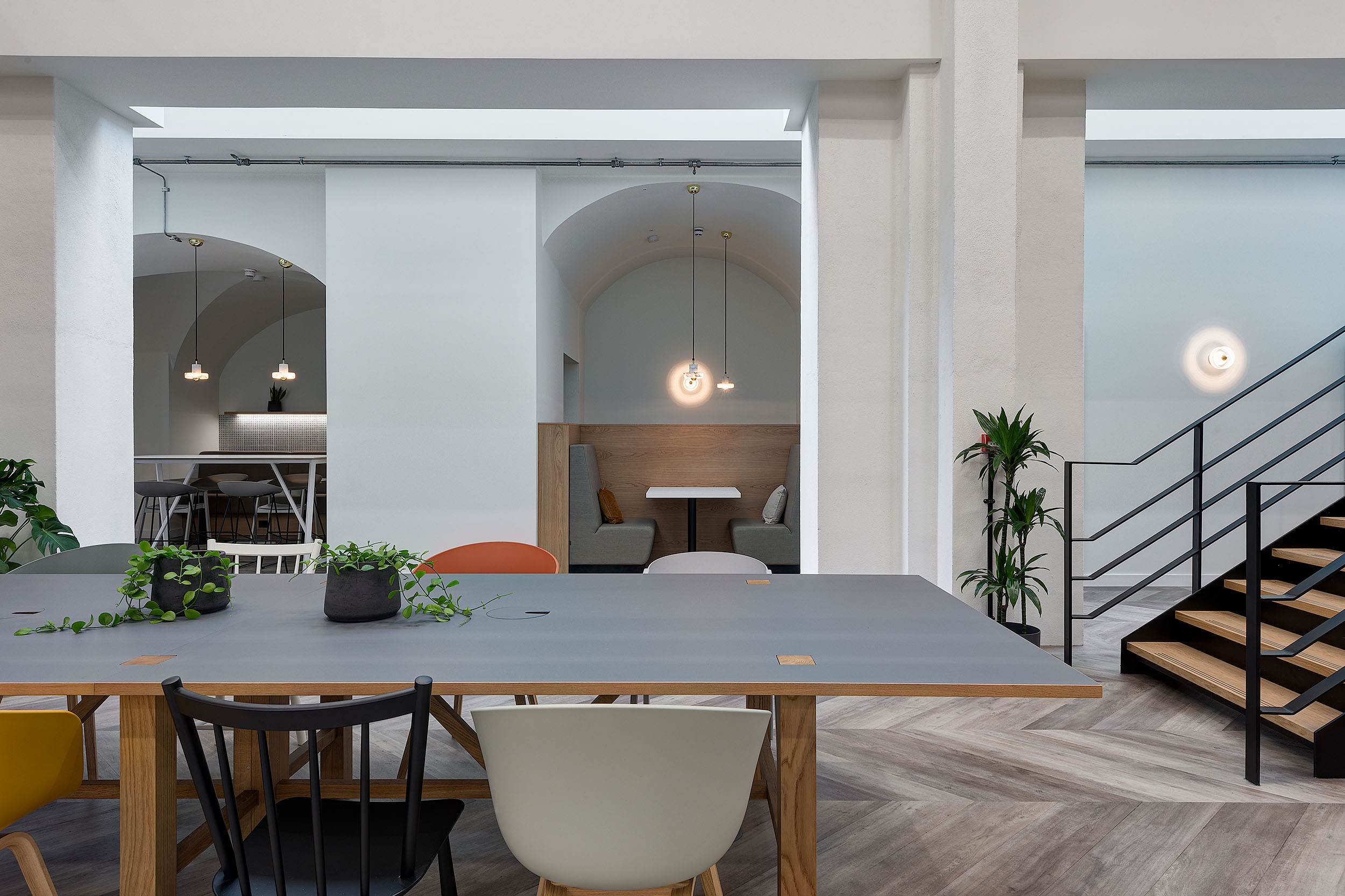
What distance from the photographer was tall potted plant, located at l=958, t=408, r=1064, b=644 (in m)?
4.01

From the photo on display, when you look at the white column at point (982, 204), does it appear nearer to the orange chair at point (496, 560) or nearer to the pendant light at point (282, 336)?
the orange chair at point (496, 560)

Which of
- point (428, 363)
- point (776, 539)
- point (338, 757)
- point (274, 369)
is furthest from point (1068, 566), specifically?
point (274, 369)

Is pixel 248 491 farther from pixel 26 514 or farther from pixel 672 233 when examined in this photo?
pixel 672 233

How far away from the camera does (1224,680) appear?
3469 millimetres

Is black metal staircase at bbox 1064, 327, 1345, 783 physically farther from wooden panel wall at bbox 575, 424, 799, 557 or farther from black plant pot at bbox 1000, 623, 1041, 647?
wooden panel wall at bbox 575, 424, 799, 557

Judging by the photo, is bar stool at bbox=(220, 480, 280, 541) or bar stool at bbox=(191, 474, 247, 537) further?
bar stool at bbox=(191, 474, 247, 537)

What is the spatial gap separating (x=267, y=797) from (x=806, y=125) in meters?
4.68

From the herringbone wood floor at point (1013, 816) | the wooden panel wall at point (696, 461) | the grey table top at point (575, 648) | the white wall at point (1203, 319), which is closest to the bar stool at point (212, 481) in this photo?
the wooden panel wall at point (696, 461)

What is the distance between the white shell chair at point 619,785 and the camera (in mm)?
1341

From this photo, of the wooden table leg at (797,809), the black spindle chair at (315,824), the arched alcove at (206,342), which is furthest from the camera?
the arched alcove at (206,342)

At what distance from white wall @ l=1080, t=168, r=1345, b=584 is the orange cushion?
393cm

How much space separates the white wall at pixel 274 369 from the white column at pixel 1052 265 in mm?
10468

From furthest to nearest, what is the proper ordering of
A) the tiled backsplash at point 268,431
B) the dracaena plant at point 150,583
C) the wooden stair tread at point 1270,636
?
the tiled backsplash at point 268,431 → the wooden stair tread at point 1270,636 → the dracaena plant at point 150,583

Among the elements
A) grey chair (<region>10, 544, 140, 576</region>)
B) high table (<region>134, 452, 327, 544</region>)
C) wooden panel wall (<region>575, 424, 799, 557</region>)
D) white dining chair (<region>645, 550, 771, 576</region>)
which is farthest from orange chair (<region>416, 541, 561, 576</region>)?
wooden panel wall (<region>575, 424, 799, 557</region>)
